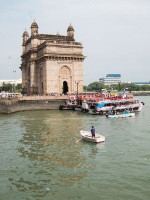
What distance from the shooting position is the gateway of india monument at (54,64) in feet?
252

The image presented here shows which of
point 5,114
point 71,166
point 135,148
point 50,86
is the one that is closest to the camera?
point 71,166

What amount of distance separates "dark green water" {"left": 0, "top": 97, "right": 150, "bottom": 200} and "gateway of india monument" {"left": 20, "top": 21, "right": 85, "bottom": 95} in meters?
41.0

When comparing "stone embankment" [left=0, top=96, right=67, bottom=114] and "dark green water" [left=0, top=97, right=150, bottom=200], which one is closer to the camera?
"dark green water" [left=0, top=97, right=150, bottom=200]

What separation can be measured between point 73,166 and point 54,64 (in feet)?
184

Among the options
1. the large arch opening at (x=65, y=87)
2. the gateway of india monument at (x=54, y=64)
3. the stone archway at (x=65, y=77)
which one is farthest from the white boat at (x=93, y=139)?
the large arch opening at (x=65, y=87)

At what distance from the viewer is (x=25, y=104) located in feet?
223

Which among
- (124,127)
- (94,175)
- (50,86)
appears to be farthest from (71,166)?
(50,86)

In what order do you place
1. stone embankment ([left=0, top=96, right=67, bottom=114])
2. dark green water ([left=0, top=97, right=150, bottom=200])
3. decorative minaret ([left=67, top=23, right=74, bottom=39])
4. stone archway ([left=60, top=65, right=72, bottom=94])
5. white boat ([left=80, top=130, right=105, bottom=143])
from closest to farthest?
dark green water ([left=0, top=97, right=150, bottom=200]), white boat ([left=80, top=130, right=105, bottom=143]), stone embankment ([left=0, top=96, right=67, bottom=114]), stone archway ([left=60, top=65, right=72, bottom=94]), decorative minaret ([left=67, top=23, right=74, bottom=39])

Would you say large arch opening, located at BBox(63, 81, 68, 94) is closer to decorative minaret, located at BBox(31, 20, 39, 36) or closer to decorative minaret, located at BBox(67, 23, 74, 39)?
decorative minaret, located at BBox(67, 23, 74, 39)

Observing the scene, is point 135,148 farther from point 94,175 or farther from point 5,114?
point 5,114

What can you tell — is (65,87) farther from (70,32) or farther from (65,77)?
(70,32)

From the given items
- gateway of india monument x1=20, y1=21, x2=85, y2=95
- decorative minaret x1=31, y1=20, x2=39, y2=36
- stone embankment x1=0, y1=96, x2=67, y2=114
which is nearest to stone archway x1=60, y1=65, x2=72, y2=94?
gateway of india monument x1=20, y1=21, x2=85, y2=95

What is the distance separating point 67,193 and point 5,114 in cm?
4538

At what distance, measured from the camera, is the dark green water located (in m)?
18.1
